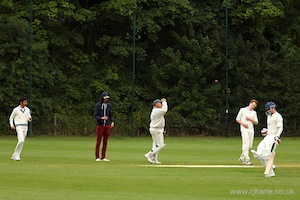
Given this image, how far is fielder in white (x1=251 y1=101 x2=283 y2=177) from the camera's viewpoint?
2409cm

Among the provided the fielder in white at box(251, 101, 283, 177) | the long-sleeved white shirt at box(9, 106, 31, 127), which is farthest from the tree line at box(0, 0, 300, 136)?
the fielder in white at box(251, 101, 283, 177)

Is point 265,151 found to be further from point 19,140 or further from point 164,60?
point 164,60

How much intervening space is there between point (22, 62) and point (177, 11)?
1109 cm

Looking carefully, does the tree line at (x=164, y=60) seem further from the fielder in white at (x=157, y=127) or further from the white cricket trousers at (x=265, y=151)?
the white cricket trousers at (x=265, y=151)

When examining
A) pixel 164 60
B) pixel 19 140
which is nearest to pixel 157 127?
pixel 19 140

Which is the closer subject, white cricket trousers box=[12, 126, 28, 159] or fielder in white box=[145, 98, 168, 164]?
fielder in white box=[145, 98, 168, 164]

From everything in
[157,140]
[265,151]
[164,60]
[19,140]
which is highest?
[164,60]

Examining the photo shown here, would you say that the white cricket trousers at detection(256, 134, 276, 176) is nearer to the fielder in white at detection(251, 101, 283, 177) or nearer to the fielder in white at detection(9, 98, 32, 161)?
the fielder in white at detection(251, 101, 283, 177)

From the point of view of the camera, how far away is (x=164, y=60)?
6431 centimetres

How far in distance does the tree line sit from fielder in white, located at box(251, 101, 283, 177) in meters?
35.2

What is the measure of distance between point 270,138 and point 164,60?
1574 inches

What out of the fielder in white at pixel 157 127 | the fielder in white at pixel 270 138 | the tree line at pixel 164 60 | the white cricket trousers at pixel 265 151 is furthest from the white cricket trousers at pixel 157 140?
the tree line at pixel 164 60

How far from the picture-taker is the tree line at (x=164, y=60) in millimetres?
61081

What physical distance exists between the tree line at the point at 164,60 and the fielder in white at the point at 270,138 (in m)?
35.2
